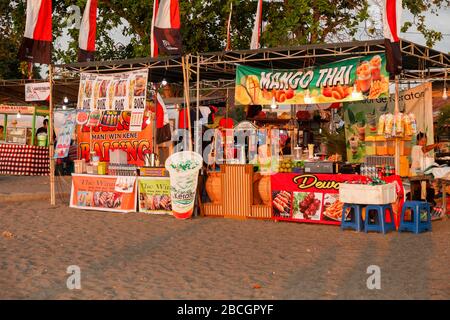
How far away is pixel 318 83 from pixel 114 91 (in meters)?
4.45

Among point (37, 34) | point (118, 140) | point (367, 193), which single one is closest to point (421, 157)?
point (367, 193)

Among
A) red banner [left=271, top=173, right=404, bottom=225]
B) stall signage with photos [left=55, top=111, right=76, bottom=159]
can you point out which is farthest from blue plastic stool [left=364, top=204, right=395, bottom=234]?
stall signage with photos [left=55, top=111, right=76, bottom=159]

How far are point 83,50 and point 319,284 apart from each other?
35.5 feet

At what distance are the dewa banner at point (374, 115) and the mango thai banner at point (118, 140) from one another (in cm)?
524

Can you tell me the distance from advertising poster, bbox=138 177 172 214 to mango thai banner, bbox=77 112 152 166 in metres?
4.01

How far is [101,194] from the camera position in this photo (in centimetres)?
1556

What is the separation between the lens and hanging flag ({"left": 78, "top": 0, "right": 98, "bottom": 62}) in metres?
17.0

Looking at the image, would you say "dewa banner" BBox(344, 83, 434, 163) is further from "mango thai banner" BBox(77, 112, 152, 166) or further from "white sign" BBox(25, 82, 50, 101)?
"white sign" BBox(25, 82, 50, 101)

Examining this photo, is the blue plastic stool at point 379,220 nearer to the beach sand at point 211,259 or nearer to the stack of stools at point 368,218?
the stack of stools at point 368,218

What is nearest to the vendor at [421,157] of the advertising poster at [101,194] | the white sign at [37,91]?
the advertising poster at [101,194]

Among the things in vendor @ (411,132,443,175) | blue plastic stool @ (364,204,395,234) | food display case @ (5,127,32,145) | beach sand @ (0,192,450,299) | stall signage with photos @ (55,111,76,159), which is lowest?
beach sand @ (0,192,450,299)

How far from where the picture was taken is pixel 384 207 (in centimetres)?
1227

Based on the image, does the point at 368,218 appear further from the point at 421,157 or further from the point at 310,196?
the point at 421,157
